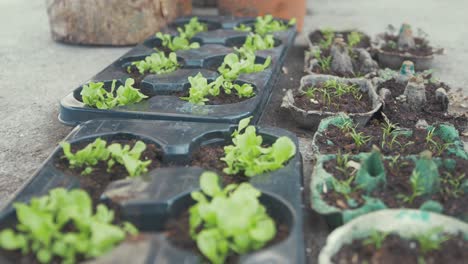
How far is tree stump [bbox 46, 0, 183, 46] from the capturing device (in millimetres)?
2748

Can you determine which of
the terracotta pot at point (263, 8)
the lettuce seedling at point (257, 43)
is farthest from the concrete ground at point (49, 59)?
the lettuce seedling at point (257, 43)

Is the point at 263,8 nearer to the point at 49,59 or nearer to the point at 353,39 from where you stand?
the point at 353,39

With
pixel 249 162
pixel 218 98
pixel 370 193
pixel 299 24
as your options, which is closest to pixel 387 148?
pixel 370 193

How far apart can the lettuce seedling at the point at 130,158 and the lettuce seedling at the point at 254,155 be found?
0.22m

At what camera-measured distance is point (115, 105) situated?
1.63m

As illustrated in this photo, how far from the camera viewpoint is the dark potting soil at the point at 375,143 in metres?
1.46

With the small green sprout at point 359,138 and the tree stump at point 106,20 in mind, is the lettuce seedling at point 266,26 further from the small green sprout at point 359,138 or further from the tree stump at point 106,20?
the small green sprout at point 359,138

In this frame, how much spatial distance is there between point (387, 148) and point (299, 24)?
6.41ft

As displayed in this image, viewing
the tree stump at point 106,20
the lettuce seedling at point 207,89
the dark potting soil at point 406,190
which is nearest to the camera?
Result: the dark potting soil at point 406,190

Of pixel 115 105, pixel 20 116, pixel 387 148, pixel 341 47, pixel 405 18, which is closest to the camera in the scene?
pixel 387 148

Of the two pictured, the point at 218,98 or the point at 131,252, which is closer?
the point at 131,252

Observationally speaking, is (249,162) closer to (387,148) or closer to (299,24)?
(387,148)

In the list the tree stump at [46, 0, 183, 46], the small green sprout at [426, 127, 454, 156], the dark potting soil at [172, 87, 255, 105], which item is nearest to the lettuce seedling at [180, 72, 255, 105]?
the dark potting soil at [172, 87, 255, 105]

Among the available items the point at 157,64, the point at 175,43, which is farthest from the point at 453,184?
the point at 175,43
